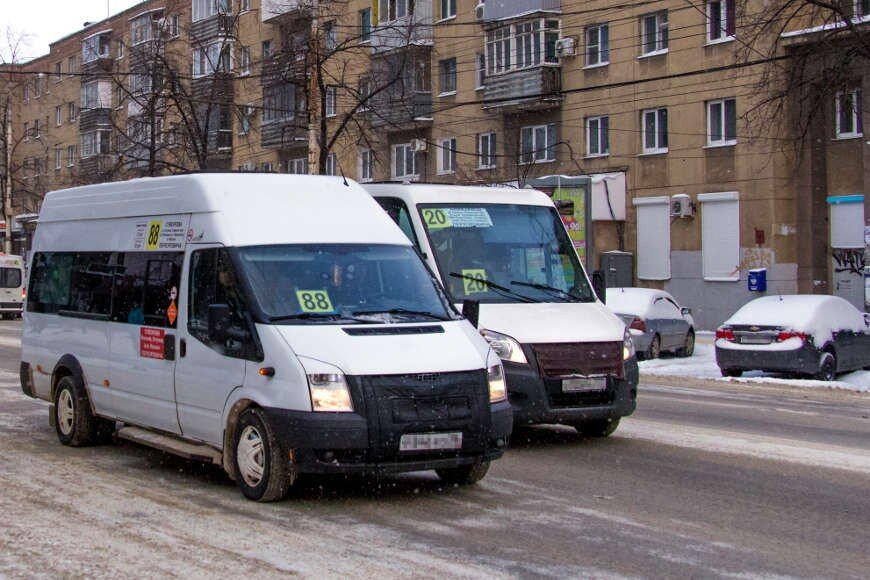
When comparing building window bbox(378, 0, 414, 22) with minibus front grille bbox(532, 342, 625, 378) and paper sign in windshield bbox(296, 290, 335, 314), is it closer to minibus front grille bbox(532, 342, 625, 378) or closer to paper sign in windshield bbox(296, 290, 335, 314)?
minibus front grille bbox(532, 342, 625, 378)

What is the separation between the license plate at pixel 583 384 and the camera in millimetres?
10453

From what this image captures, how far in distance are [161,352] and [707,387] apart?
36.3 ft

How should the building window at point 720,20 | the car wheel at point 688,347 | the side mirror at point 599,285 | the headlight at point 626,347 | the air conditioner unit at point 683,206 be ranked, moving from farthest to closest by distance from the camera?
the air conditioner unit at point 683,206 < the building window at point 720,20 < the car wheel at point 688,347 < the side mirror at point 599,285 < the headlight at point 626,347


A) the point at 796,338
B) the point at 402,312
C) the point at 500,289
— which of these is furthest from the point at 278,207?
the point at 796,338

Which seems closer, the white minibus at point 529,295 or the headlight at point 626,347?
the white minibus at point 529,295

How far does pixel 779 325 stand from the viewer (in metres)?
19.2

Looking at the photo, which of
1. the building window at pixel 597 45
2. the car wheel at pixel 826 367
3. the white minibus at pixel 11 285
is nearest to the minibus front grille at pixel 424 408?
the car wheel at pixel 826 367

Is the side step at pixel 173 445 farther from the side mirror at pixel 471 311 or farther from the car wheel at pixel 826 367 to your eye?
the car wheel at pixel 826 367

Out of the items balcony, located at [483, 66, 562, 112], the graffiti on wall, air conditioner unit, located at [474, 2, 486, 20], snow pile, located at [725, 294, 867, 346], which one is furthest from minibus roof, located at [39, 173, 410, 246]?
air conditioner unit, located at [474, 2, 486, 20]

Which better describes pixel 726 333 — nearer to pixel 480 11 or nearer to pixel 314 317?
pixel 314 317

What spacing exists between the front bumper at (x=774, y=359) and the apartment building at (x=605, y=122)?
7.06 meters

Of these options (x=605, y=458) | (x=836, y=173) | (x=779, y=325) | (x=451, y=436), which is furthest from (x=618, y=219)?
(x=451, y=436)

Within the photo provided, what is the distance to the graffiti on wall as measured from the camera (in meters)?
32.8

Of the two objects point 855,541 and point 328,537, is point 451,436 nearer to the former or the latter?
point 328,537
